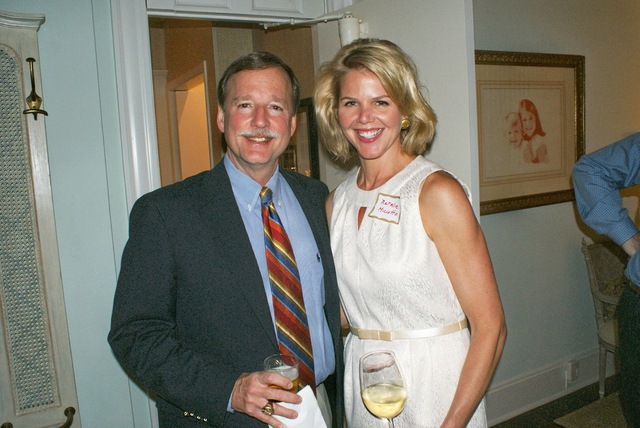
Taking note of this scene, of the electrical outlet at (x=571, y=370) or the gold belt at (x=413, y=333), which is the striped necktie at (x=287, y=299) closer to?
the gold belt at (x=413, y=333)

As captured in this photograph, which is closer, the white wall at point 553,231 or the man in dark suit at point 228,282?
the man in dark suit at point 228,282

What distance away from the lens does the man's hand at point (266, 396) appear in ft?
3.88

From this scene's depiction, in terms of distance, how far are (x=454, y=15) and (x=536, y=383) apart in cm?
293

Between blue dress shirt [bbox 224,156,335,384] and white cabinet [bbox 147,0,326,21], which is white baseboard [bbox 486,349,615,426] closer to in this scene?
blue dress shirt [bbox 224,156,335,384]

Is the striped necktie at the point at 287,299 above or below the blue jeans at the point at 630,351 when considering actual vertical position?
above

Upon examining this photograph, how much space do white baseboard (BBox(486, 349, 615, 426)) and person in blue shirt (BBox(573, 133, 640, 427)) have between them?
45.7 inches

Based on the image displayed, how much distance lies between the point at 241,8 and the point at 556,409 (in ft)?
11.2

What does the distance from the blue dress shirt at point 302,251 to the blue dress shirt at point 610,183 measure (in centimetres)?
171

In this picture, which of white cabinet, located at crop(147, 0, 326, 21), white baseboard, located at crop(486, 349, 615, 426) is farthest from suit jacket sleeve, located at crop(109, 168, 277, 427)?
white baseboard, located at crop(486, 349, 615, 426)

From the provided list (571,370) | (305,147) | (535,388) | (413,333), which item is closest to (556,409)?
(535,388)

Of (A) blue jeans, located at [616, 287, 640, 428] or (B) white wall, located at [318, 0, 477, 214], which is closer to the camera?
(B) white wall, located at [318, 0, 477, 214]

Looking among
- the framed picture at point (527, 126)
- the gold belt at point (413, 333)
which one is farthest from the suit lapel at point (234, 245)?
the framed picture at point (527, 126)

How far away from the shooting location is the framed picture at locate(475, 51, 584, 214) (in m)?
3.41

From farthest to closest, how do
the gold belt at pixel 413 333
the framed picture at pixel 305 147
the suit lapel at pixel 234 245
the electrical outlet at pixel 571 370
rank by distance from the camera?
the electrical outlet at pixel 571 370
the framed picture at pixel 305 147
the gold belt at pixel 413 333
the suit lapel at pixel 234 245
